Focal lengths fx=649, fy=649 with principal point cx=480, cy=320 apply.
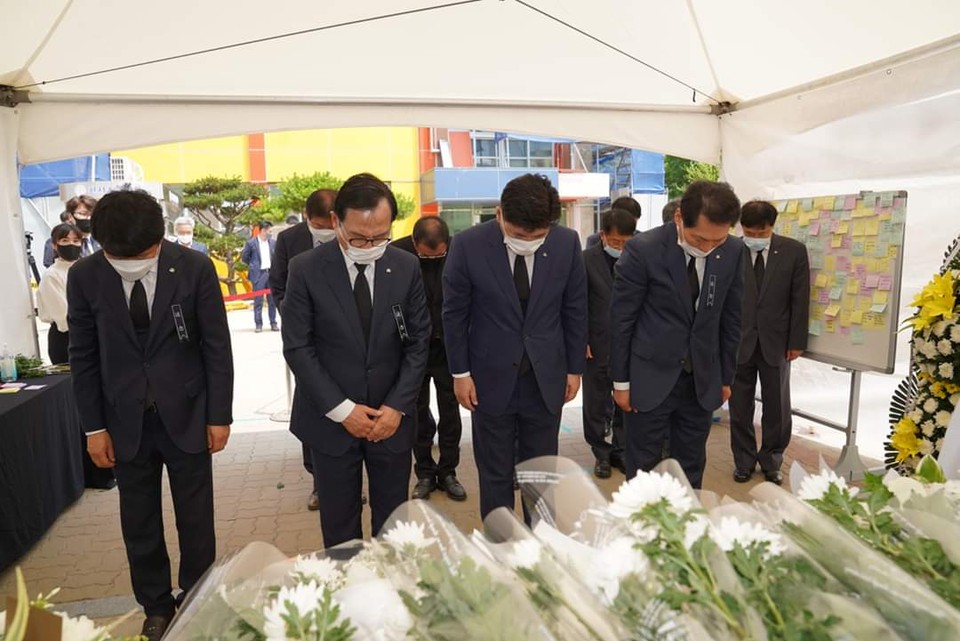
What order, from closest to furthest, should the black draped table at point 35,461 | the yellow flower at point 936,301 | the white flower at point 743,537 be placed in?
→ 1. the white flower at point 743,537
2. the yellow flower at point 936,301
3. the black draped table at point 35,461

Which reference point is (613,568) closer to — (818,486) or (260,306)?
(818,486)

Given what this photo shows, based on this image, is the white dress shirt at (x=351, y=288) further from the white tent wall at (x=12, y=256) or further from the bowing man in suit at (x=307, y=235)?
the white tent wall at (x=12, y=256)

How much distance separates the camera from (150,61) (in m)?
4.08

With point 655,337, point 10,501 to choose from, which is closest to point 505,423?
point 655,337

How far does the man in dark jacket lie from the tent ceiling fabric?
1114mm

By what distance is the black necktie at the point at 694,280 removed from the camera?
120 inches

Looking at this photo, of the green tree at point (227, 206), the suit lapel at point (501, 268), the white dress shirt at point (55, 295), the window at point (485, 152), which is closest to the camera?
the suit lapel at point (501, 268)

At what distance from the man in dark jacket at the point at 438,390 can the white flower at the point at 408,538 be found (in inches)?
115

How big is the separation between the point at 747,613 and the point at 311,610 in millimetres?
567

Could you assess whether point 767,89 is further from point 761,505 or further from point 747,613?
point 747,613

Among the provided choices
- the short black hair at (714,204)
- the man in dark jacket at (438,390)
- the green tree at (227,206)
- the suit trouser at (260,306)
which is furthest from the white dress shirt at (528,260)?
the green tree at (227,206)

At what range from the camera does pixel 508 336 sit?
299 cm

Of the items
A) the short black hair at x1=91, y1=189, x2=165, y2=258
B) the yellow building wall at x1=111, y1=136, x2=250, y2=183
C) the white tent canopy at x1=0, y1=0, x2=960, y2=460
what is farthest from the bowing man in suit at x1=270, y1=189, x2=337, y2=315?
the yellow building wall at x1=111, y1=136, x2=250, y2=183

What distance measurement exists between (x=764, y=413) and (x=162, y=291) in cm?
377
